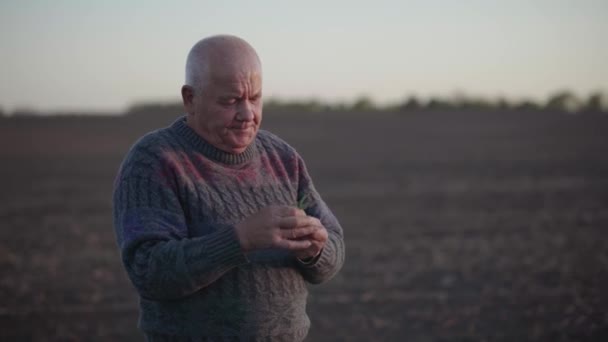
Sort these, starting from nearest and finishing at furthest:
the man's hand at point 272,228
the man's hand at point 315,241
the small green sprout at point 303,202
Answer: the man's hand at point 272,228, the man's hand at point 315,241, the small green sprout at point 303,202

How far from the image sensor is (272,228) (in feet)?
7.09

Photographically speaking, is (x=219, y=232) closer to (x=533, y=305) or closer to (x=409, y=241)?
(x=533, y=305)

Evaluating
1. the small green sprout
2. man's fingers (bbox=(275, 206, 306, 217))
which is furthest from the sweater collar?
man's fingers (bbox=(275, 206, 306, 217))

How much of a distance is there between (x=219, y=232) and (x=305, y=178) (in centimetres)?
55

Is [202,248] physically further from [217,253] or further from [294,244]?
[294,244]

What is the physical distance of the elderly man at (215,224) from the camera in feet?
7.26

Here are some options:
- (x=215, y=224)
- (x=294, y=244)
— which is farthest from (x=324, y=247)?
(x=215, y=224)

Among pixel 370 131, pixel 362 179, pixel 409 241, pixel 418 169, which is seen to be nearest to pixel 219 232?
pixel 409 241

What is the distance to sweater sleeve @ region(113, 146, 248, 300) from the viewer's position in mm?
2203

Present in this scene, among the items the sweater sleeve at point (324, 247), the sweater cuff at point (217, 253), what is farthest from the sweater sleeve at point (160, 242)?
the sweater sleeve at point (324, 247)

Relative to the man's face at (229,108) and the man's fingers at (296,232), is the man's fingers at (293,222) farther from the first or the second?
the man's face at (229,108)

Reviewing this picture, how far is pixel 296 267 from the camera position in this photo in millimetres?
2516

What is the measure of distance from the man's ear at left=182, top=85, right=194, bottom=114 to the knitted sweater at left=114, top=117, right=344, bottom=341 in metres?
0.07

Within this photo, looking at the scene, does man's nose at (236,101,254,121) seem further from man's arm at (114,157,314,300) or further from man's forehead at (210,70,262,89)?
man's arm at (114,157,314,300)
